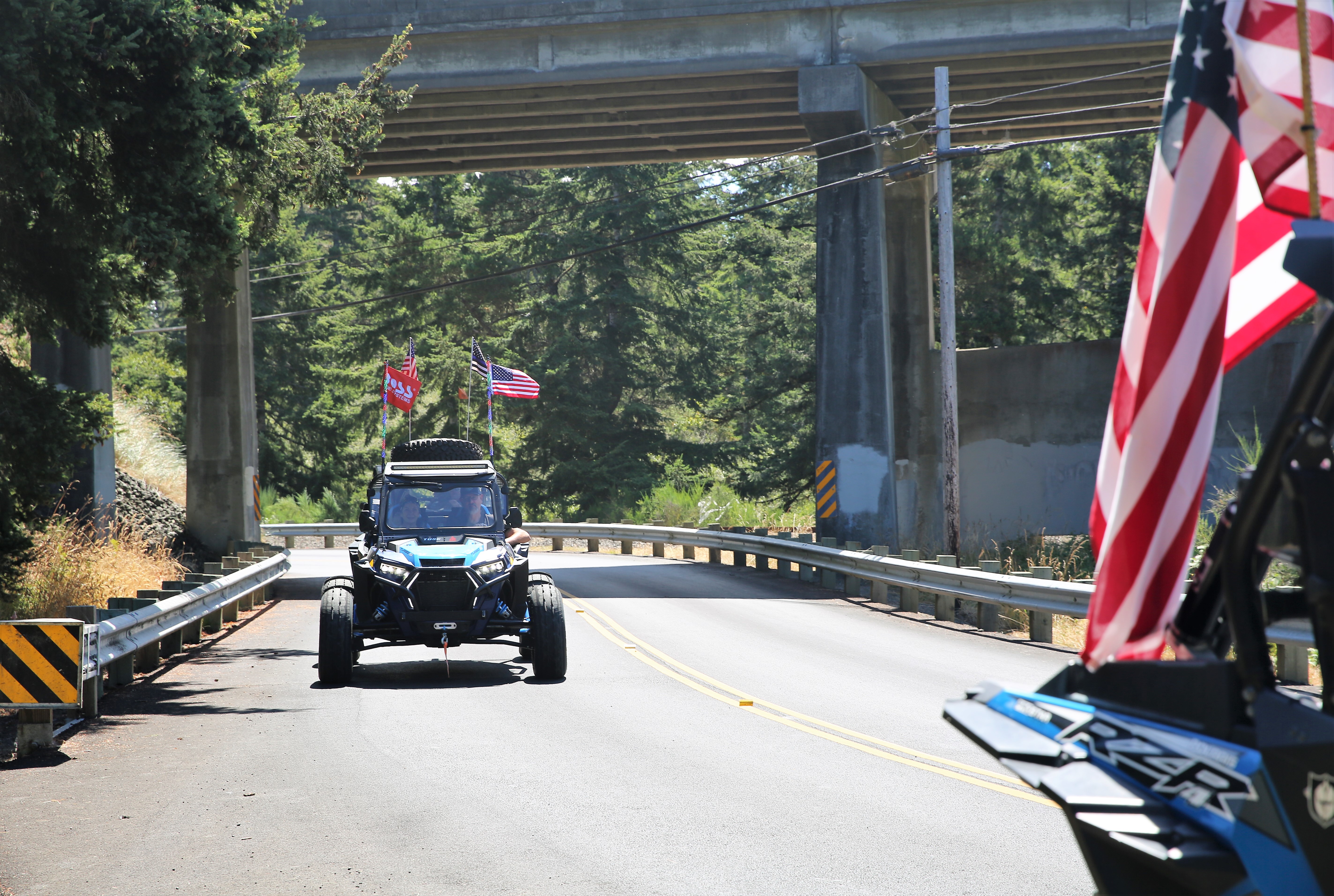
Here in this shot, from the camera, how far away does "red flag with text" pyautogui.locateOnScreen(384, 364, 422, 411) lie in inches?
1184

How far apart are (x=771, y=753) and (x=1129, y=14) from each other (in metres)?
21.4

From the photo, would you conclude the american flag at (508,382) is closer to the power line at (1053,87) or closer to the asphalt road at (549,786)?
the power line at (1053,87)

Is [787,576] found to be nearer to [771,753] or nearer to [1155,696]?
[771,753]

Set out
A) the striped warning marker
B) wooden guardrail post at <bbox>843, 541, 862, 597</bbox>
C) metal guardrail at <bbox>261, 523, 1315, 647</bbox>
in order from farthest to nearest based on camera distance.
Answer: the striped warning marker, wooden guardrail post at <bbox>843, 541, 862, 597</bbox>, metal guardrail at <bbox>261, 523, 1315, 647</bbox>

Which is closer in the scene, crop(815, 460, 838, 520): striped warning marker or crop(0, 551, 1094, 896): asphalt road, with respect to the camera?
crop(0, 551, 1094, 896): asphalt road

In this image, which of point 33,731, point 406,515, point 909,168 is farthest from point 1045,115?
point 33,731

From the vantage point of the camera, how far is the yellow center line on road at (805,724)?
7.92 meters

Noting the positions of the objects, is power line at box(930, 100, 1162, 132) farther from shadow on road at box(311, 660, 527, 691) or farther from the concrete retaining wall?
shadow on road at box(311, 660, 527, 691)

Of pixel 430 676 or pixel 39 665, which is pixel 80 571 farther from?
pixel 39 665

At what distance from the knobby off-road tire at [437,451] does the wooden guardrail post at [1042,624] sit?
710 cm

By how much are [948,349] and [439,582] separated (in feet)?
39.7

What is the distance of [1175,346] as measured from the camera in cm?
312

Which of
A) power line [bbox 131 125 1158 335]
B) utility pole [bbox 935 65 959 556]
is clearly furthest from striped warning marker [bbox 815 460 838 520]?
power line [bbox 131 125 1158 335]

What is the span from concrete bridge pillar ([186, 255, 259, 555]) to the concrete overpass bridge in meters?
0.04
